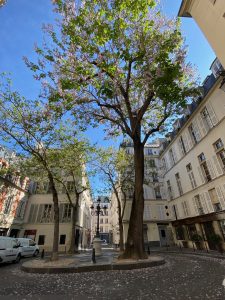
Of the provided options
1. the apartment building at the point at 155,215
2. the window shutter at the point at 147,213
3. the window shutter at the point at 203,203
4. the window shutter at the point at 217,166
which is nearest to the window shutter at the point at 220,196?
the window shutter at the point at 217,166

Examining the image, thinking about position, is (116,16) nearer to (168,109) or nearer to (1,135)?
(168,109)

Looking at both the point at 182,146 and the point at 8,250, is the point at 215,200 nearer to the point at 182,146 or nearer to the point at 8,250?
the point at 182,146

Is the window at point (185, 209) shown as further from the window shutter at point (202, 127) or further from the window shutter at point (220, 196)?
the window shutter at point (202, 127)

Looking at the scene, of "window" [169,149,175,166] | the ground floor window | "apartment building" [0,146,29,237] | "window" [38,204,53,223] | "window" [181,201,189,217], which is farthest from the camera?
"window" [38,204,53,223]

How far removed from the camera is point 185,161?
882 inches

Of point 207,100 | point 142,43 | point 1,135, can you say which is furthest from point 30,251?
point 207,100

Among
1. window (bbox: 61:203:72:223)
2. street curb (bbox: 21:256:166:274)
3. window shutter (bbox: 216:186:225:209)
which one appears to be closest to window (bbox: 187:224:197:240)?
window shutter (bbox: 216:186:225:209)

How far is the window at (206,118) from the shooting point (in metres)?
17.7

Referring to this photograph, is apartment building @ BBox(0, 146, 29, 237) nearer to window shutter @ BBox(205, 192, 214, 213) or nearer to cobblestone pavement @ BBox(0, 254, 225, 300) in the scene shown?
cobblestone pavement @ BBox(0, 254, 225, 300)

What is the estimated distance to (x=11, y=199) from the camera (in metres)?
25.2

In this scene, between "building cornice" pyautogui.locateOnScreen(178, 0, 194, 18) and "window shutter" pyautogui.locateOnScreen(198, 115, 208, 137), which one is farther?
"window shutter" pyautogui.locateOnScreen(198, 115, 208, 137)

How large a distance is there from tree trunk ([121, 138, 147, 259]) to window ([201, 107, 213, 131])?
9268mm

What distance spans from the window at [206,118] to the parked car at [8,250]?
19.5m

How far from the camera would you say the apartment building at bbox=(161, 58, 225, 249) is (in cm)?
1634
